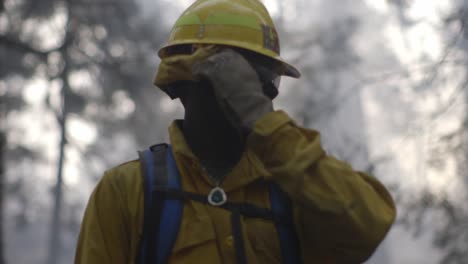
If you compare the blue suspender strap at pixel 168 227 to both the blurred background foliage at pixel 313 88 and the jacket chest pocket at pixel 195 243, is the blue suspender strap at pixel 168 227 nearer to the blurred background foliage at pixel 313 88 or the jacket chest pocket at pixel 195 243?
the jacket chest pocket at pixel 195 243

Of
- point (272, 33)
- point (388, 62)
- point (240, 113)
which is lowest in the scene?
point (240, 113)

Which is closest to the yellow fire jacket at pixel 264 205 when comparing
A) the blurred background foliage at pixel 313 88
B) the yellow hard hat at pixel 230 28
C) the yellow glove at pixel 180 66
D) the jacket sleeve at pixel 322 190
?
the jacket sleeve at pixel 322 190

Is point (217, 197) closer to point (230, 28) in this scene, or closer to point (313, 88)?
point (230, 28)

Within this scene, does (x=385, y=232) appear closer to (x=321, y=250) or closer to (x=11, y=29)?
(x=321, y=250)

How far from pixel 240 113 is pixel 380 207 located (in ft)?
1.31

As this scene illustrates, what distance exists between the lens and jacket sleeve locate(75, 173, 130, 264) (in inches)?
75.3

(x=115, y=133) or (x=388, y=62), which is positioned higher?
(x=388, y=62)

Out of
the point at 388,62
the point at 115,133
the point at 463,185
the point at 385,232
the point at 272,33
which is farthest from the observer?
the point at 115,133

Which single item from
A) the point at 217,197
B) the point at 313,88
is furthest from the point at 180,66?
the point at 313,88

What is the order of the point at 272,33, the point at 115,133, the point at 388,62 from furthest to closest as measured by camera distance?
1. the point at 115,133
2. the point at 388,62
3. the point at 272,33

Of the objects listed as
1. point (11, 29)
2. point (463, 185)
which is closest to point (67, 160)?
point (11, 29)

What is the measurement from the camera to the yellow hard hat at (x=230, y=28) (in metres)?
2.14

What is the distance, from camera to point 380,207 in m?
1.78

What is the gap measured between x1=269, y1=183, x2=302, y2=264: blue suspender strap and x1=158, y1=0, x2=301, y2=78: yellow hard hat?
48 cm
